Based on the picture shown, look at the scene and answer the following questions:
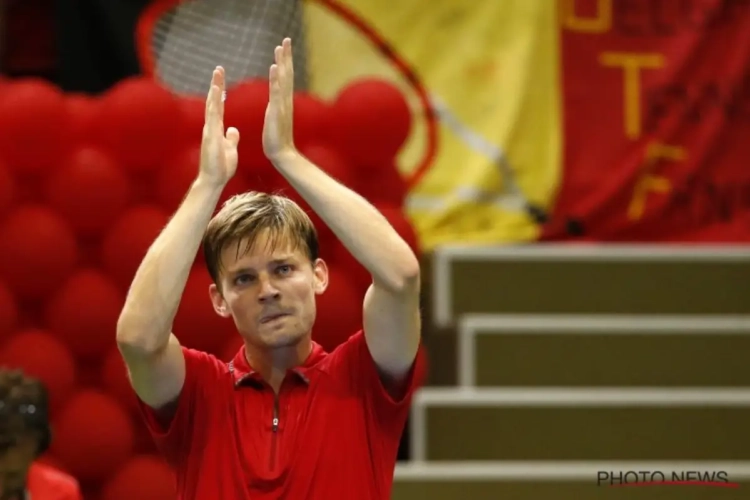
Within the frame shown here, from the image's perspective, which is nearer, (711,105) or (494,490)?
(494,490)

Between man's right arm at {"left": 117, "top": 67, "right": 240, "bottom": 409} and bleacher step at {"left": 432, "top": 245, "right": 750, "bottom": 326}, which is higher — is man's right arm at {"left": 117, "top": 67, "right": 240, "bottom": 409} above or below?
above

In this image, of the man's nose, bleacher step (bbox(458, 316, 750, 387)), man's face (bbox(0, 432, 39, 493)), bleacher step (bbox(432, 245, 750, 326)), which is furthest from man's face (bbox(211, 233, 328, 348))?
bleacher step (bbox(432, 245, 750, 326))

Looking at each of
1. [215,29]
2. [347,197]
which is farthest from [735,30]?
[347,197]

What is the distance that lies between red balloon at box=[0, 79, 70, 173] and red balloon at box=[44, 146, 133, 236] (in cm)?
5

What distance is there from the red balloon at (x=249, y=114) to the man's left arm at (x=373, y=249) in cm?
144

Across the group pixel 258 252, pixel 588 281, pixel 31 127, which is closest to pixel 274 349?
pixel 258 252

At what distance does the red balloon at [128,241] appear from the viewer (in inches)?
122

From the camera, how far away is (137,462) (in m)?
3.09

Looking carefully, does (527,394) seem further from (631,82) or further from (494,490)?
(631,82)

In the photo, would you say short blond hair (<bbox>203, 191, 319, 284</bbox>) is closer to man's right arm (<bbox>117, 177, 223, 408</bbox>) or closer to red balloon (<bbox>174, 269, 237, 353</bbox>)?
man's right arm (<bbox>117, 177, 223, 408</bbox>)

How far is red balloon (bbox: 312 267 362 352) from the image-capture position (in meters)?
3.01

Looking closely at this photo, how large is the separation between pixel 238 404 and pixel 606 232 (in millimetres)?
2582

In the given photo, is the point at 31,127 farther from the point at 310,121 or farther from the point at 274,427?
the point at 274,427

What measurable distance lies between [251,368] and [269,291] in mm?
127
